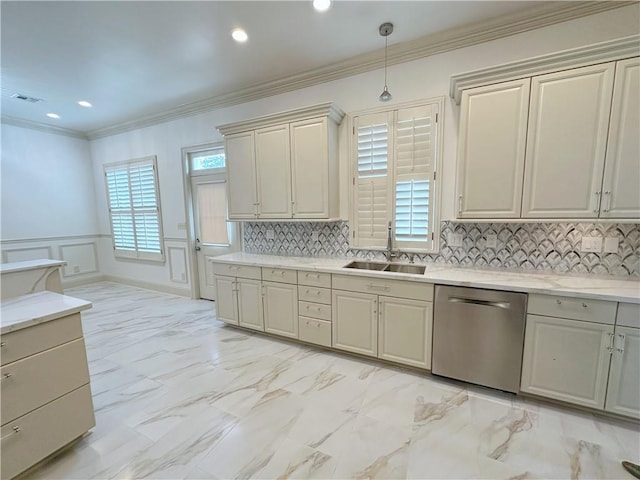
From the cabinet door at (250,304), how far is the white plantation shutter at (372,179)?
1340 mm

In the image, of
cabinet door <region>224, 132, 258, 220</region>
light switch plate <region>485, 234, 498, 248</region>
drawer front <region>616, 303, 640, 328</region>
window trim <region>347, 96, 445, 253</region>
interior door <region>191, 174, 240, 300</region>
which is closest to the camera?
drawer front <region>616, 303, 640, 328</region>

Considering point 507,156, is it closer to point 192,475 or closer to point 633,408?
point 633,408

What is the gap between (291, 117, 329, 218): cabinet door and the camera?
2.89m

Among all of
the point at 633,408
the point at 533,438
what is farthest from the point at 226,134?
the point at 633,408

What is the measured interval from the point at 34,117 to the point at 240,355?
5.35 m

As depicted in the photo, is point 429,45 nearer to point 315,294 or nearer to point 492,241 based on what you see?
point 492,241

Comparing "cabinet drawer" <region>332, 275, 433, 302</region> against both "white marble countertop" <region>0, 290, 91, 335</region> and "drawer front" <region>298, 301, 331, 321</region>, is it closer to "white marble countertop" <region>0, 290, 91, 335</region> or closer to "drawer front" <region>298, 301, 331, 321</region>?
"drawer front" <region>298, 301, 331, 321</region>

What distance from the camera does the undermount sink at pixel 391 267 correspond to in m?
2.76

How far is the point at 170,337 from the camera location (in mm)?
3289

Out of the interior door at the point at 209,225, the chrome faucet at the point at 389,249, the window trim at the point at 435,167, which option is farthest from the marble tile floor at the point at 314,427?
the interior door at the point at 209,225

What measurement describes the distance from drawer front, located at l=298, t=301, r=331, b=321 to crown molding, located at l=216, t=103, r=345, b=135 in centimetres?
196

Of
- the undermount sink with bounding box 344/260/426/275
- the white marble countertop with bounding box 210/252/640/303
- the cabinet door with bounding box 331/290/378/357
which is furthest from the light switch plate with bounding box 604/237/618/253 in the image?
the cabinet door with bounding box 331/290/378/357

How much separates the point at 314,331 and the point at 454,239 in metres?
1.69

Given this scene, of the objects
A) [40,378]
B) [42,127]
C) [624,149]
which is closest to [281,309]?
[40,378]
